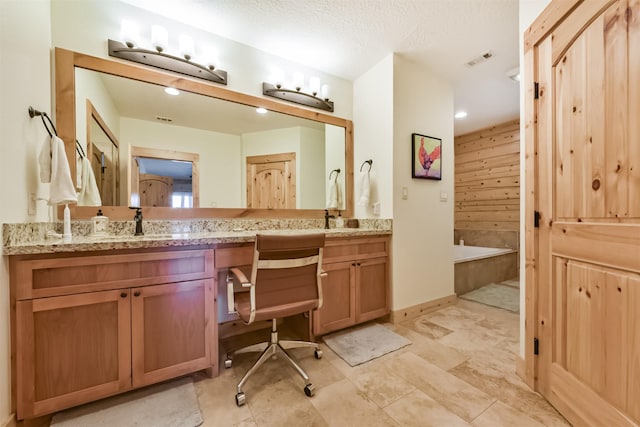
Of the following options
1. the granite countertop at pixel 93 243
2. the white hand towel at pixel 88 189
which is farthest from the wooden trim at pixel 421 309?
the white hand towel at pixel 88 189

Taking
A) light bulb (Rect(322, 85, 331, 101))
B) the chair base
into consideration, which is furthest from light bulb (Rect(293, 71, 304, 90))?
the chair base

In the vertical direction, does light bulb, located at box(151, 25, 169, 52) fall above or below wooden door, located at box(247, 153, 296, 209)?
above

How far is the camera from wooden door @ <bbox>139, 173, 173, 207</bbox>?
186cm

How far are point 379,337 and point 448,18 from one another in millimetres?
2621

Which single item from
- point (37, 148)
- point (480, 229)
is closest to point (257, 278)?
point (37, 148)

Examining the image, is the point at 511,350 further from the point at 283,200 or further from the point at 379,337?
the point at 283,200

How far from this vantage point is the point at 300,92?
2.46 metres

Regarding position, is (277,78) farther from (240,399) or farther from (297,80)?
(240,399)

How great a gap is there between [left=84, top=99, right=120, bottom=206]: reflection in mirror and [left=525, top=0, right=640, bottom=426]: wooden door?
8.89 ft

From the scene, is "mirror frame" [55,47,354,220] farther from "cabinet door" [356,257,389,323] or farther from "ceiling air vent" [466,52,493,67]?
"ceiling air vent" [466,52,493,67]

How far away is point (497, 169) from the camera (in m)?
4.45

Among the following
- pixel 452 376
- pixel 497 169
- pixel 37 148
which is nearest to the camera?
pixel 37 148

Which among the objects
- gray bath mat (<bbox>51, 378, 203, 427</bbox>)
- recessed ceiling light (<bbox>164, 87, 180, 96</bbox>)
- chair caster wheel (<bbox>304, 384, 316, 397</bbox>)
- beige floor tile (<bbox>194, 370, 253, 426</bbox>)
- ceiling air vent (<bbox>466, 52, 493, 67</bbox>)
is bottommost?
beige floor tile (<bbox>194, 370, 253, 426</bbox>)

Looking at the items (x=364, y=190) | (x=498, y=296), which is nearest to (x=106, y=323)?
(x=364, y=190)
